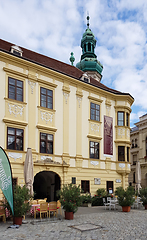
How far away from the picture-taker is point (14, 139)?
1817cm

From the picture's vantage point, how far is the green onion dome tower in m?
39.3

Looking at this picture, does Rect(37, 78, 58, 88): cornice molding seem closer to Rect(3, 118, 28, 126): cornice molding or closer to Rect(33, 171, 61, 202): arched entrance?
Rect(3, 118, 28, 126): cornice molding

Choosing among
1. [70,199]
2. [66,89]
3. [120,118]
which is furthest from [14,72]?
[120,118]

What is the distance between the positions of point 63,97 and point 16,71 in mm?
4591

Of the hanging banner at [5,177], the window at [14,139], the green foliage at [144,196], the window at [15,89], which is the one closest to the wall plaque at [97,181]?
the green foliage at [144,196]

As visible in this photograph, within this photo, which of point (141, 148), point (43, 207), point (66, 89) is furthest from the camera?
point (141, 148)

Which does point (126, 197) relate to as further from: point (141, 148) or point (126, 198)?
point (141, 148)

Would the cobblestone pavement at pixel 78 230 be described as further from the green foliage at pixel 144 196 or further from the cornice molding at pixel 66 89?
the cornice molding at pixel 66 89

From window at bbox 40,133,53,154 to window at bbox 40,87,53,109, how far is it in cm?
232

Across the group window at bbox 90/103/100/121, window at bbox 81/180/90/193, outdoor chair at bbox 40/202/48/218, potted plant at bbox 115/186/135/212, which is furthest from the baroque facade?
outdoor chair at bbox 40/202/48/218

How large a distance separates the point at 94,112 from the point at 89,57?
18.3 meters

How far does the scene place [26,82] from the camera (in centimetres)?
1945

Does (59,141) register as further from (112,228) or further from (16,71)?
(112,228)

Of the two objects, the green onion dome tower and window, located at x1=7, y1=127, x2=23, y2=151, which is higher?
the green onion dome tower
